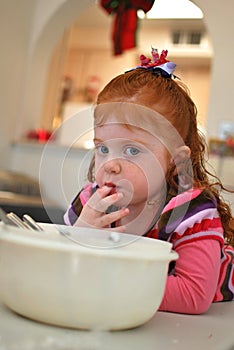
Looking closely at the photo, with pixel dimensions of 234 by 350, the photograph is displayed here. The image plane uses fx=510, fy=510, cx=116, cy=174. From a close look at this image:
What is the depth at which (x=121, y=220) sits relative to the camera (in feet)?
1.38

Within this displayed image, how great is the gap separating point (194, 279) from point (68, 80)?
4.04 metres

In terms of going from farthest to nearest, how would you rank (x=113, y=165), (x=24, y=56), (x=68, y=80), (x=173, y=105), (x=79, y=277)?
(x=68, y=80) < (x=24, y=56) < (x=173, y=105) < (x=113, y=165) < (x=79, y=277)

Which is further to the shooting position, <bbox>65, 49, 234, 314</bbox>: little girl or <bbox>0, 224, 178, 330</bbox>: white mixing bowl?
<bbox>65, 49, 234, 314</bbox>: little girl

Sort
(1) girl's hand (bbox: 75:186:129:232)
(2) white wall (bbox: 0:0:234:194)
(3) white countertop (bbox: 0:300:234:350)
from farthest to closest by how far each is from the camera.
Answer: (2) white wall (bbox: 0:0:234:194)
(1) girl's hand (bbox: 75:186:129:232)
(3) white countertop (bbox: 0:300:234:350)

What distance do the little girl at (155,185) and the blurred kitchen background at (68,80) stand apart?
0.02 meters

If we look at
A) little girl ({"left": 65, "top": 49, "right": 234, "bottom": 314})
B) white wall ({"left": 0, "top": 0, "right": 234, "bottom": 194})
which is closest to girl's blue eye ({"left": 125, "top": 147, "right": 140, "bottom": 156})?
little girl ({"left": 65, "top": 49, "right": 234, "bottom": 314})

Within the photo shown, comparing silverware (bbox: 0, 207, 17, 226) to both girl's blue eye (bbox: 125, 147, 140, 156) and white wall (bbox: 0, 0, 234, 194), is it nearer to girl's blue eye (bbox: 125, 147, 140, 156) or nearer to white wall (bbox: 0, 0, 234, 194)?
girl's blue eye (bbox: 125, 147, 140, 156)

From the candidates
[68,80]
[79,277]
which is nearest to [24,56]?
[68,80]

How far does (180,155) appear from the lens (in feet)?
1.47

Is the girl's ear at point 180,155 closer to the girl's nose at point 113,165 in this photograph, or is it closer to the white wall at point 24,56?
the girl's nose at point 113,165

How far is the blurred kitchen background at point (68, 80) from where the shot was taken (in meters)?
0.43

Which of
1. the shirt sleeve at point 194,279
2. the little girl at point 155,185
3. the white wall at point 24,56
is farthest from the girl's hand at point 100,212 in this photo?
the white wall at point 24,56

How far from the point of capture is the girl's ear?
432 mm

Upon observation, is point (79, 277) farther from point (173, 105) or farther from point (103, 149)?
point (173, 105)
